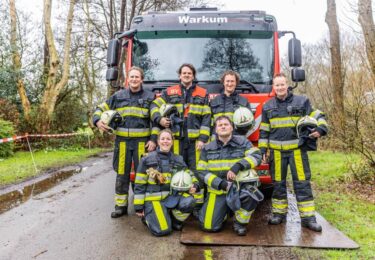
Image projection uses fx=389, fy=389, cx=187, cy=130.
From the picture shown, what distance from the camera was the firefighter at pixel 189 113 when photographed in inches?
211

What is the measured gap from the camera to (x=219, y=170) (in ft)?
16.0

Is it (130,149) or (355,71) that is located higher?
(355,71)

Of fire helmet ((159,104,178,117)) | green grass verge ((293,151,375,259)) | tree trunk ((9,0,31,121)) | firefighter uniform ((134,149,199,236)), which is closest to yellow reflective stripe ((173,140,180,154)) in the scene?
firefighter uniform ((134,149,199,236))

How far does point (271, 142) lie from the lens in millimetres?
5086

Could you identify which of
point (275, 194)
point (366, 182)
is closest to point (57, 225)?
point (275, 194)

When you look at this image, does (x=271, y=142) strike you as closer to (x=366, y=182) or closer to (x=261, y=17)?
(x=261, y=17)

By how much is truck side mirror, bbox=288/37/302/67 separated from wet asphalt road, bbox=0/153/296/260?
3232mm

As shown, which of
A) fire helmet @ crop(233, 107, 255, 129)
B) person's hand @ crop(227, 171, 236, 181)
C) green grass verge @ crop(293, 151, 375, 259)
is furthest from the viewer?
fire helmet @ crop(233, 107, 255, 129)

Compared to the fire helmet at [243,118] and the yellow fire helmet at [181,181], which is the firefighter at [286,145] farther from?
the yellow fire helmet at [181,181]

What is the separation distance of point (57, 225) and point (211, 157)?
2345 mm

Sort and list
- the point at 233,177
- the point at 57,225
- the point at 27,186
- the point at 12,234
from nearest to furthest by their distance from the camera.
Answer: the point at 233,177 → the point at 12,234 → the point at 57,225 → the point at 27,186

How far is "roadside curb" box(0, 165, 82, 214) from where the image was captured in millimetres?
6758

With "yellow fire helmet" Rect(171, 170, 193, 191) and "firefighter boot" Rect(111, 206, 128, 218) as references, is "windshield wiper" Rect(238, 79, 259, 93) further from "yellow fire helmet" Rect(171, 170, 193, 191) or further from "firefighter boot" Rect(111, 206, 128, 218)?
"firefighter boot" Rect(111, 206, 128, 218)

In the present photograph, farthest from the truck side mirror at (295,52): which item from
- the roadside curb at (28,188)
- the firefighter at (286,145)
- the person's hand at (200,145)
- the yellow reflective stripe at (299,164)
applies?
the roadside curb at (28,188)
